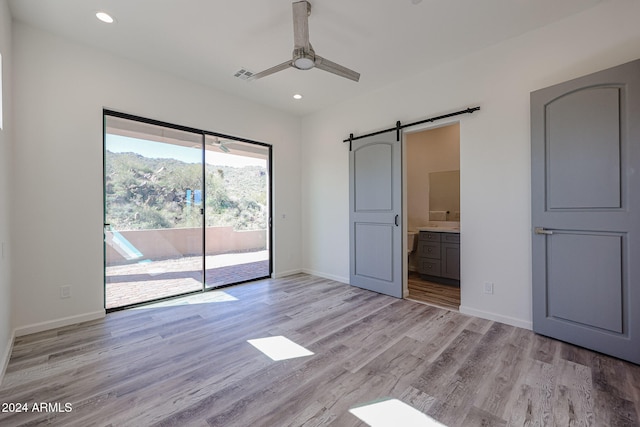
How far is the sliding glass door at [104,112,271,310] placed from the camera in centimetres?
337

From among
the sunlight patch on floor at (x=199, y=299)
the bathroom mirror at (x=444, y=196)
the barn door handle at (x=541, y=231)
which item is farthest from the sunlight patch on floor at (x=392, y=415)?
the bathroom mirror at (x=444, y=196)

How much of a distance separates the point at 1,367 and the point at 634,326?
482cm

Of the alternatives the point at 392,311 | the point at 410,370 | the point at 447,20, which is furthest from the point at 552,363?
the point at 447,20

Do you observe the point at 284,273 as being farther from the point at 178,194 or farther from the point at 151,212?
the point at 151,212

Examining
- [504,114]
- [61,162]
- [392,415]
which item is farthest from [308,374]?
[61,162]

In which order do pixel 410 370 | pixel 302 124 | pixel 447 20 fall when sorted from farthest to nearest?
1. pixel 302 124
2. pixel 447 20
3. pixel 410 370

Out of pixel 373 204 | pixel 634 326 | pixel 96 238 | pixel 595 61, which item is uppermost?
pixel 595 61

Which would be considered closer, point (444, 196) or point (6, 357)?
point (6, 357)

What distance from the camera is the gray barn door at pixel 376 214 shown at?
383 cm

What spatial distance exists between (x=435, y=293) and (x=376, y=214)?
146 centimetres

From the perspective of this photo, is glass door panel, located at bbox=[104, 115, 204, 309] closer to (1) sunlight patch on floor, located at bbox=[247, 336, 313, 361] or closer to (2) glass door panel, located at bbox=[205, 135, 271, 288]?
(2) glass door panel, located at bbox=[205, 135, 271, 288]

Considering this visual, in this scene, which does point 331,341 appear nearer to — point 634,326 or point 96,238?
point 634,326

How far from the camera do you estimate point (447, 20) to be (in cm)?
260

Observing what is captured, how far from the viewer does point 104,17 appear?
2.58 meters
